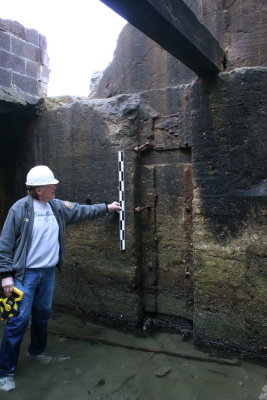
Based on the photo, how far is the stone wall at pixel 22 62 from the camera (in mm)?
4219

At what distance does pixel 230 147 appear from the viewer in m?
2.81

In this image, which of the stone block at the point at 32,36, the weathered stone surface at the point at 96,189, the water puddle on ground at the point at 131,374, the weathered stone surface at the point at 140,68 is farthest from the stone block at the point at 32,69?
the water puddle on ground at the point at 131,374

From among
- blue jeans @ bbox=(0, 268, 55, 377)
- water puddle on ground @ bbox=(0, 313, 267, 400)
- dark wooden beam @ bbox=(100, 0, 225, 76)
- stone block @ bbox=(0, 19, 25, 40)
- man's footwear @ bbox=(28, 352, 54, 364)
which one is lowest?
man's footwear @ bbox=(28, 352, 54, 364)

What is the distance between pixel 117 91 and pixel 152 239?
1585 millimetres

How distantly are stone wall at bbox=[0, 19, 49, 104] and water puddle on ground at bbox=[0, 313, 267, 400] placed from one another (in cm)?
265

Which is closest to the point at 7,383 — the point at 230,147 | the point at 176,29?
the point at 230,147

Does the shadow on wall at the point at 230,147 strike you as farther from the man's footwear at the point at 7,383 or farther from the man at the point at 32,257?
the man's footwear at the point at 7,383

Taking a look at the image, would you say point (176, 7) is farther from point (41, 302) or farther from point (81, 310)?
point (81, 310)

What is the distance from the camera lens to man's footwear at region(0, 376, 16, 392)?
2518mm

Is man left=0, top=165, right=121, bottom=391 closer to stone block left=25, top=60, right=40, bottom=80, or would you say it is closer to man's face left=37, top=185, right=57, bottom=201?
man's face left=37, top=185, right=57, bottom=201

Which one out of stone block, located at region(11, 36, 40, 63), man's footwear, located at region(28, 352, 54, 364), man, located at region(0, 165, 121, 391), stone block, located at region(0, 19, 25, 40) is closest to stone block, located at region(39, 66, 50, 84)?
stone block, located at region(11, 36, 40, 63)

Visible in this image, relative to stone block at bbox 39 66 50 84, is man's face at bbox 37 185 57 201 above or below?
below

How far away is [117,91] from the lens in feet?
12.2

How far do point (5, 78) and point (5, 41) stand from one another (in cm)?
44
